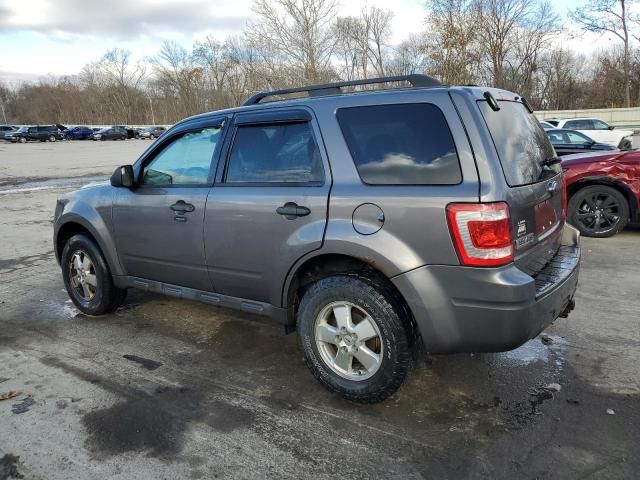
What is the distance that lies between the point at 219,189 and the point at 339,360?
1.46 meters

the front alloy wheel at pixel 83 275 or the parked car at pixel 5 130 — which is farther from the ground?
the parked car at pixel 5 130

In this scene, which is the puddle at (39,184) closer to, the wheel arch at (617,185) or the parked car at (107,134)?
the wheel arch at (617,185)

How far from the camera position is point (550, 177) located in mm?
3264

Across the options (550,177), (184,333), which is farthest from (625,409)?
(184,333)

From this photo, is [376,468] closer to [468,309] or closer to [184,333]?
[468,309]

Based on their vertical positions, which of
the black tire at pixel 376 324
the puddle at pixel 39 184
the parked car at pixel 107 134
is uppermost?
the parked car at pixel 107 134

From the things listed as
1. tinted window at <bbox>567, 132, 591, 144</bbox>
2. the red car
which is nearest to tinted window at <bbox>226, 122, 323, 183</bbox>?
the red car

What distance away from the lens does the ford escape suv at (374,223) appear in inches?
104

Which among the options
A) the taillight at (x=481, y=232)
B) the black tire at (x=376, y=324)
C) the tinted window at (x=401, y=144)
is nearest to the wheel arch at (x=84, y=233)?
the black tire at (x=376, y=324)

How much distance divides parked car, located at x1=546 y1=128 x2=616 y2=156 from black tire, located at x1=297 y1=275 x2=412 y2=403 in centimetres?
710

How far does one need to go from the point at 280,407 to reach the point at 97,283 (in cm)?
240

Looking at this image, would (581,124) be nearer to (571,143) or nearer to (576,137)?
(576,137)

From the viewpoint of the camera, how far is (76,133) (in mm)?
57156

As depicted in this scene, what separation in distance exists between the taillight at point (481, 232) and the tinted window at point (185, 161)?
193 centimetres
